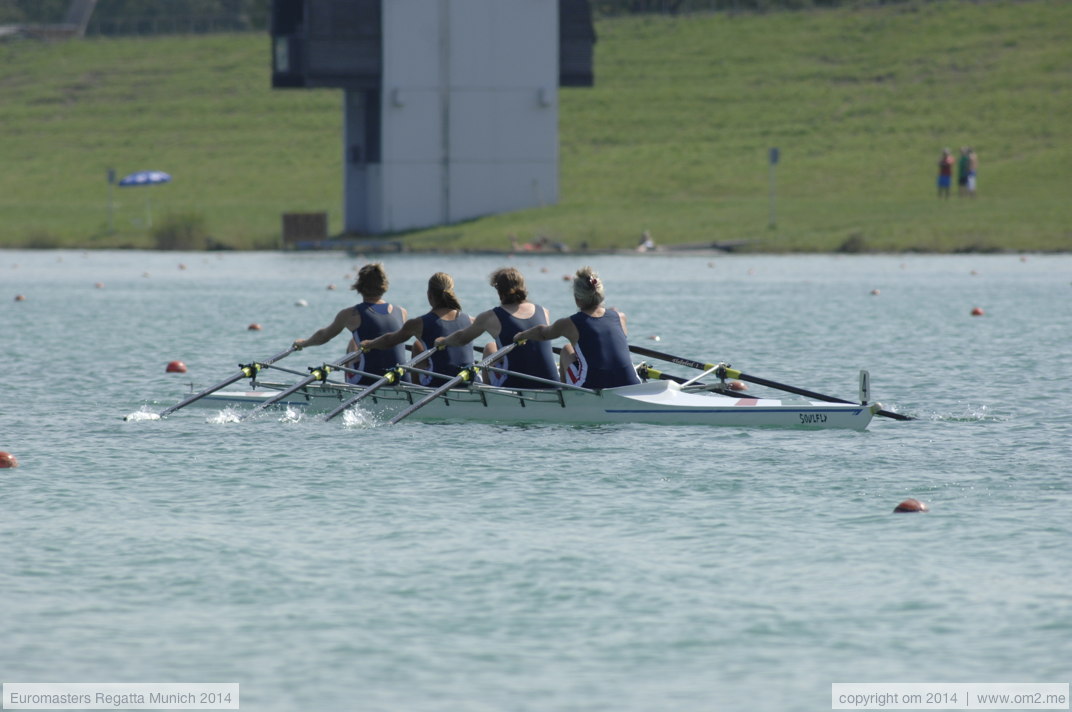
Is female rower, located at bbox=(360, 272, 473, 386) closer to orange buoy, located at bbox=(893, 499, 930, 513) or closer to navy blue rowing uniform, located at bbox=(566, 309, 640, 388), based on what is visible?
navy blue rowing uniform, located at bbox=(566, 309, 640, 388)

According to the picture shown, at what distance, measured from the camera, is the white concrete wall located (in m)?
58.1

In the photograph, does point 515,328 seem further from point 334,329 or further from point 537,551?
point 537,551

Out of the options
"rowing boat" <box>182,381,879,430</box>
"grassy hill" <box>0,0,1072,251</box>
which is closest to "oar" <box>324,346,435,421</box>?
"rowing boat" <box>182,381,879,430</box>

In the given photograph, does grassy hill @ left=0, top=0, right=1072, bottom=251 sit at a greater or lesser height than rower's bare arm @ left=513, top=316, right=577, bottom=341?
greater

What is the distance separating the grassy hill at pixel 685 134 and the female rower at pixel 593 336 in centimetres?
3553

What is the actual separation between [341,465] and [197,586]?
4.44 metres

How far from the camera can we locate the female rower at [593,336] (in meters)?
16.5

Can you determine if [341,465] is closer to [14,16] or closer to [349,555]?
[349,555]

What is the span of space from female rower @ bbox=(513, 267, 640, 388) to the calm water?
65cm

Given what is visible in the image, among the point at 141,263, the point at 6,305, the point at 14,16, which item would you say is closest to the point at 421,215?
the point at 141,263

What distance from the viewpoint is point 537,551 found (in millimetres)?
11328

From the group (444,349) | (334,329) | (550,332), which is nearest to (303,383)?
(334,329)

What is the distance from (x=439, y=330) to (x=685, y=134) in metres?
65.5

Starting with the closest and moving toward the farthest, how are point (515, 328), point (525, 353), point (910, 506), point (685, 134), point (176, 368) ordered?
point (910, 506) → point (515, 328) → point (525, 353) → point (176, 368) → point (685, 134)
